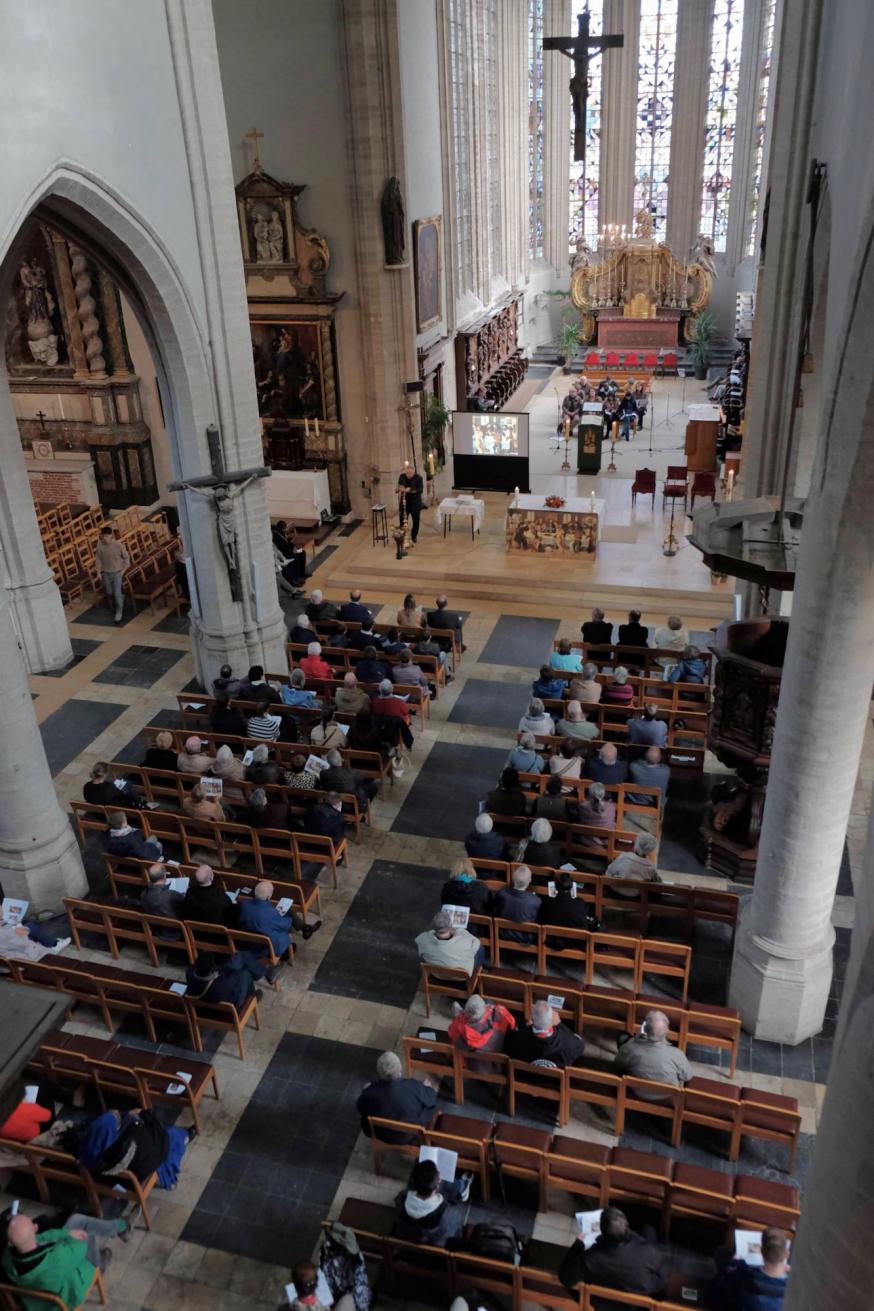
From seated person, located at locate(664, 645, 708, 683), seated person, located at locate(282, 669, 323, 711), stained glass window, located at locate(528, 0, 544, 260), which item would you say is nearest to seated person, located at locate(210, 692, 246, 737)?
seated person, located at locate(282, 669, 323, 711)

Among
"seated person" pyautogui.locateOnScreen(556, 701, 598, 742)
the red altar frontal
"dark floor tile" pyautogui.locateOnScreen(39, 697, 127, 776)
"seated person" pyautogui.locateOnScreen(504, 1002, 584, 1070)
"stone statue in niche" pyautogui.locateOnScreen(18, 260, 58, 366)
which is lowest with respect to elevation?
"dark floor tile" pyautogui.locateOnScreen(39, 697, 127, 776)

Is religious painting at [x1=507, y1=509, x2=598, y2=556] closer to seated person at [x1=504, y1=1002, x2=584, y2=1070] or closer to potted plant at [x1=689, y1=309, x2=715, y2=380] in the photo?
seated person at [x1=504, y1=1002, x2=584, y2=1070]

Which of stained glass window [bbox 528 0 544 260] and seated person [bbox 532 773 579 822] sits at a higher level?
stained glass window [bbox 528 0 544 260]

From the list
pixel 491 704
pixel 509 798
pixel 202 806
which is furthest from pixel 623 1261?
pixel 491 704

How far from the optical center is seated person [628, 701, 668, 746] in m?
11.5

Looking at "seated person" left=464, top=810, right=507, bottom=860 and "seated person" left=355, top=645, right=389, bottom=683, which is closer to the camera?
"seated person" left=464, top=810, right=507, bottom=860

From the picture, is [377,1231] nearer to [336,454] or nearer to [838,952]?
[838,952]

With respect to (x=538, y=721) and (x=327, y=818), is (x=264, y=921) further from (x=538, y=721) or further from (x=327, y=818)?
(x=538, y=721)

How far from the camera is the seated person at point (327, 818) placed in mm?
10305

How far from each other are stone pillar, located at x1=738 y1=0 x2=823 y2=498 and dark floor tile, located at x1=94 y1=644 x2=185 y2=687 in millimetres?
8937

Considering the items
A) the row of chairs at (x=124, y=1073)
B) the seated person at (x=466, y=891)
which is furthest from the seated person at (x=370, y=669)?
the row of chairs at (x=124, y=1073)

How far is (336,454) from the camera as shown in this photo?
831 inches

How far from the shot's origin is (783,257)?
12422 millimetres

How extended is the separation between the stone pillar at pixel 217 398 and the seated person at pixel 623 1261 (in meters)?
9.83
